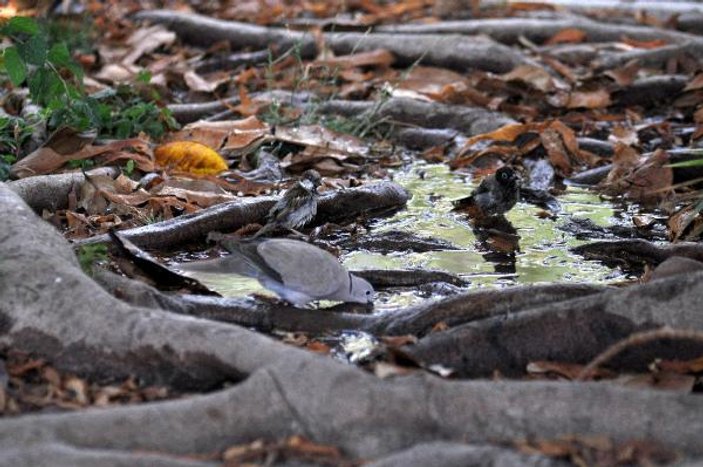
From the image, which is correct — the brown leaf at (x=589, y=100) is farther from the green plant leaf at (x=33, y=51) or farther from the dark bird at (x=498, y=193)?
the green plant leaf at (x=33, y=51)

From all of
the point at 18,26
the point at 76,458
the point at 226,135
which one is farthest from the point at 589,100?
the point at 76,458

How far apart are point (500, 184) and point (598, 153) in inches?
63.3

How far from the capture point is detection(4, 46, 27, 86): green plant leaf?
448 cm

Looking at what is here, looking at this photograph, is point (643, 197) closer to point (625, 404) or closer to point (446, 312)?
point (446, 312)

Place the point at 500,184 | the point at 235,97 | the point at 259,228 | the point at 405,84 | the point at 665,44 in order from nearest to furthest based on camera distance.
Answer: the point at 259,228, the point at 500,184, the point at 235,97, the point at 405,84, the point at 665,44

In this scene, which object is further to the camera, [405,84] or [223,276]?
[405,84]

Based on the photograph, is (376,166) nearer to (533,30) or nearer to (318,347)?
(318,347)

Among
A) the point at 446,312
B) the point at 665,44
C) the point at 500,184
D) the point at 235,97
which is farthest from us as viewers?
the point at 665,44

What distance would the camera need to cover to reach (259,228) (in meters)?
4.74

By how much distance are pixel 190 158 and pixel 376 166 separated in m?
1.08

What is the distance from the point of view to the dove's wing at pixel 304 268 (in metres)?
3.60

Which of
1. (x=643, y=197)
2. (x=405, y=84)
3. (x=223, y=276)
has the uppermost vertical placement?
(x=223, y=276)

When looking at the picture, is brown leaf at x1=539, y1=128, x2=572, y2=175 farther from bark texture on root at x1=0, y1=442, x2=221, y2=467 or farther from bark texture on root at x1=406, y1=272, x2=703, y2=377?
bark texture on root at x1=0, y1=442, x2=221, y2=467

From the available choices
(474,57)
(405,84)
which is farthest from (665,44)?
(405,84)
